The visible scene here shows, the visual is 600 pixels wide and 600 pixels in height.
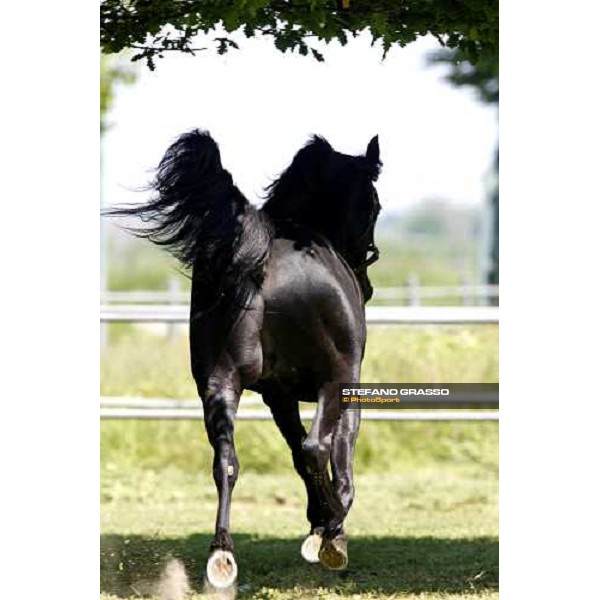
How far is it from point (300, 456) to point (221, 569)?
46.1 inches

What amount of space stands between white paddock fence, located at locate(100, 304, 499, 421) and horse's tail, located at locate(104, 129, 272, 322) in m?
1.68

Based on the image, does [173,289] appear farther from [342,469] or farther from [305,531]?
[342,469]

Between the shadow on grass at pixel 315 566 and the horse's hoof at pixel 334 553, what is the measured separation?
0.16m

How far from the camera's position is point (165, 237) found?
466 centimetres

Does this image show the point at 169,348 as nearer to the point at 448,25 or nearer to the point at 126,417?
the point at 126,417

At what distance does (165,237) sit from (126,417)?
3060mm

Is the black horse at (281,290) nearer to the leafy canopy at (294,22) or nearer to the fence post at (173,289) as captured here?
the leafy canopy at (294,22)

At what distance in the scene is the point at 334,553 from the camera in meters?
4.82

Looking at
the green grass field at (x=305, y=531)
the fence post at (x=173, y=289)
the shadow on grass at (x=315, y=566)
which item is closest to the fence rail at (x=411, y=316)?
the green grass field at (x=305, y=531)

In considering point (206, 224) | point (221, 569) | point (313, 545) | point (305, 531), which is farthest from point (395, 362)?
point (221, 569)

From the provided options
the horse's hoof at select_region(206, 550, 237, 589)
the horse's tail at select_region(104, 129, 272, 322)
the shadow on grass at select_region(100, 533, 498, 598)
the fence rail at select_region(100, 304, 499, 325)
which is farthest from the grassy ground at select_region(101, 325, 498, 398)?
the horse's hoof at select_region(206, 550, 237, 589)

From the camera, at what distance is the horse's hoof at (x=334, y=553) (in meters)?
4.80
